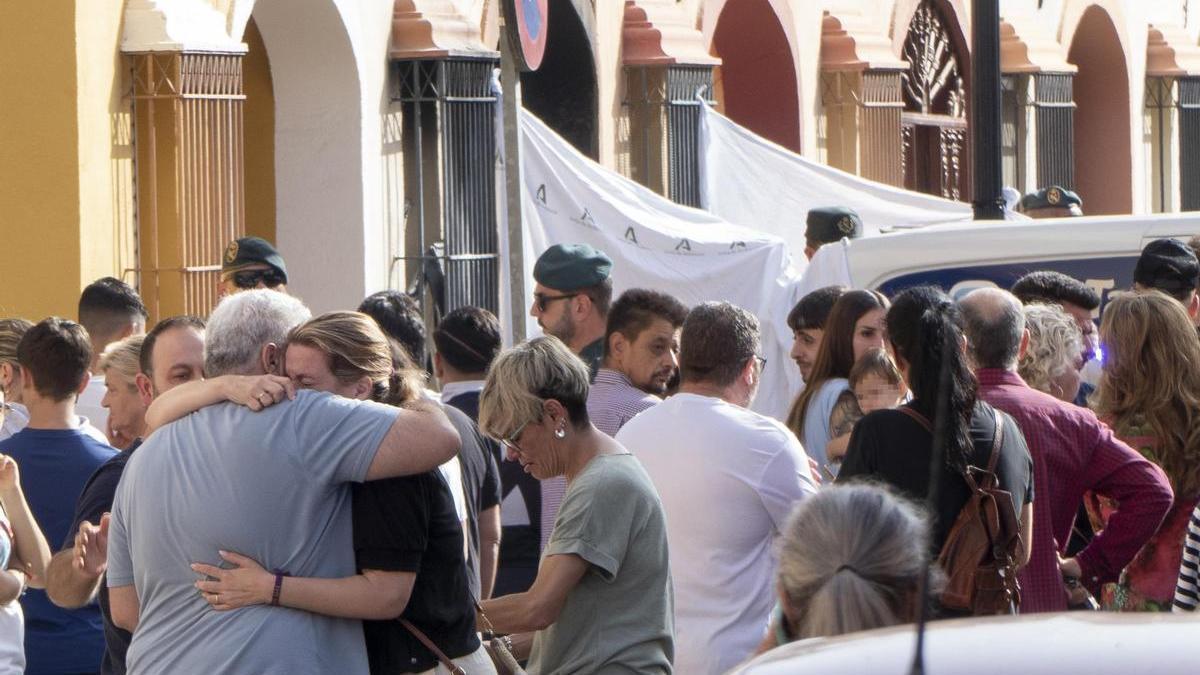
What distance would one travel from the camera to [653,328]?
6.07 meters

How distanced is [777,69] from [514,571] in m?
10.8

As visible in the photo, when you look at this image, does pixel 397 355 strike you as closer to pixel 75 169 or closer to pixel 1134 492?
pixel 1134 492

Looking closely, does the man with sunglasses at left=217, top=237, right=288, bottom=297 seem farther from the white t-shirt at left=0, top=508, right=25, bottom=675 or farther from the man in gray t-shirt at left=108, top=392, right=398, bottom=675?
the man in gray t-shirt at left=108, top=392, right=398, bottom=675

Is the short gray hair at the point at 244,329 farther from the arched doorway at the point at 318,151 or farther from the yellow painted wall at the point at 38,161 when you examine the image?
the arched doorway at the point at 318,151

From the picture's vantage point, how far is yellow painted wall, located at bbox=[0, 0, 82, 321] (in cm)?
911

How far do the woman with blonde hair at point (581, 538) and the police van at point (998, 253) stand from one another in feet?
12.7

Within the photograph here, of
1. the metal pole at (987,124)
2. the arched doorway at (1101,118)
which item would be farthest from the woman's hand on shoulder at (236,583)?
the arched doorway at (1101,118)

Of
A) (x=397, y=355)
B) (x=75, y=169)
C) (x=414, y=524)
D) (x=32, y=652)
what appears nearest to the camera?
(x=414, y=524)

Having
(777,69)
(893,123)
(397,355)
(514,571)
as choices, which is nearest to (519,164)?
(514,571)

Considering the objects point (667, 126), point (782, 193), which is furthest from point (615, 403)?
point (667, 126)

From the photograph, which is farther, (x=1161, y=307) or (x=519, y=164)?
(x=519, y=164)

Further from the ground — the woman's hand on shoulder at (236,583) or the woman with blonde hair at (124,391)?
the woman with blonde hair at (124,391)

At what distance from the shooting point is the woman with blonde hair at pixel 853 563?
3119mm

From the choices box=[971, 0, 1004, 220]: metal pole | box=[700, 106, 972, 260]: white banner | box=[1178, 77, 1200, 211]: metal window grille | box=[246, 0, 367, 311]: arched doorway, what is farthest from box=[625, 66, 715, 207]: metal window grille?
box=[1178, 77, 1200, 211]: metal window grille
